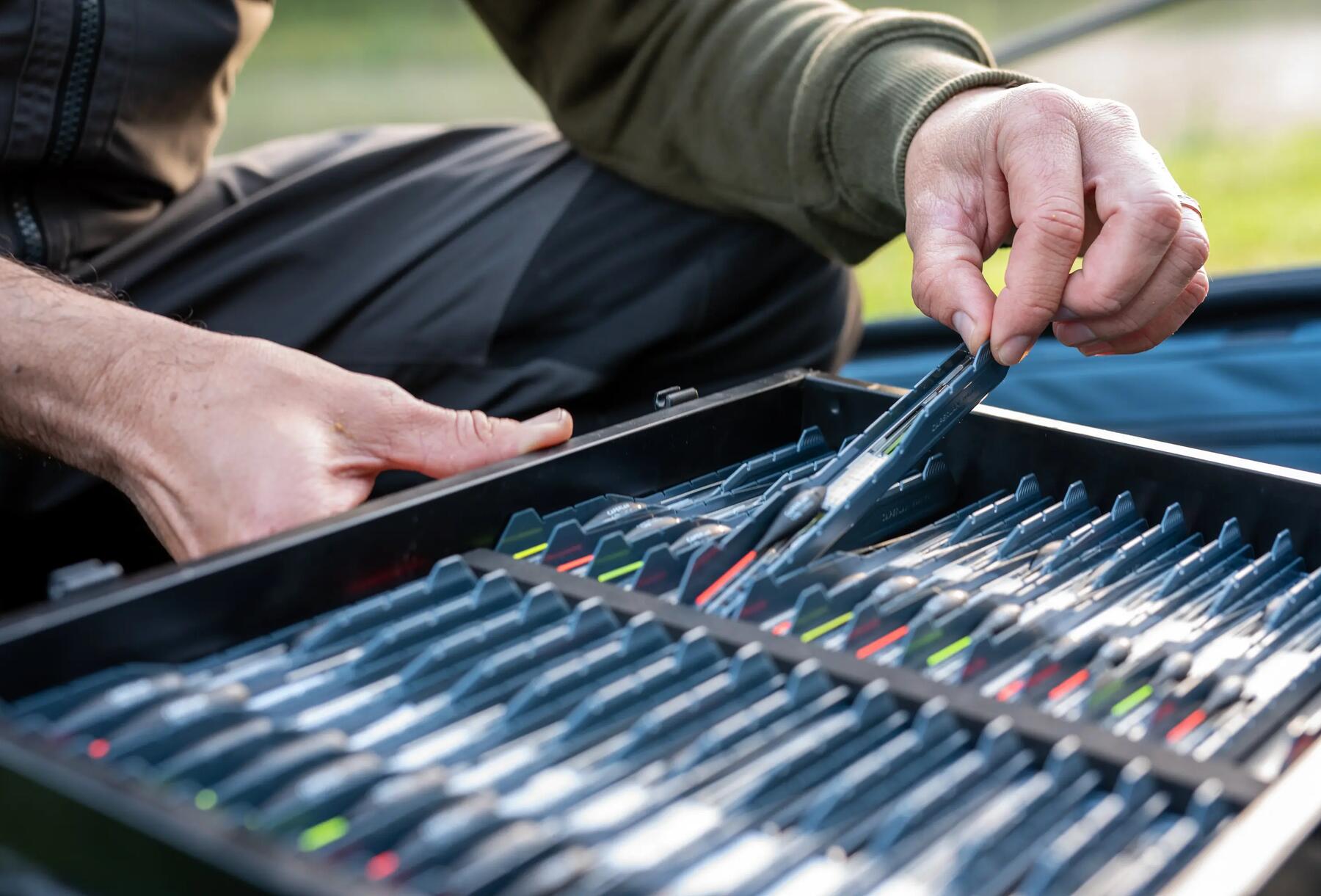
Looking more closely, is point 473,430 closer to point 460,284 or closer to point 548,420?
point 548,420

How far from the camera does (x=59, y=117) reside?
1080 millimetres

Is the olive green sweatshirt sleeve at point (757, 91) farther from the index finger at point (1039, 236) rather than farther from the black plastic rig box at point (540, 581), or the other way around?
the black plastic rig box at point (540, 581)

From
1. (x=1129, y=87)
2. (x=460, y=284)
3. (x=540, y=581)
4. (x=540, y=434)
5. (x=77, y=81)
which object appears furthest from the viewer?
(x=1129, y=87)

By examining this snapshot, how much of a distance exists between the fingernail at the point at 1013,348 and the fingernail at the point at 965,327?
3 centimetres

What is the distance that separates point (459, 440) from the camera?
0.74 meters

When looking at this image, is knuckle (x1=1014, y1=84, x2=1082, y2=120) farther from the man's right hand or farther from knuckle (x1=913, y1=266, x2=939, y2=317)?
the man's right hand

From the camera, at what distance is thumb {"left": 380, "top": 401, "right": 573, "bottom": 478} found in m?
0.73

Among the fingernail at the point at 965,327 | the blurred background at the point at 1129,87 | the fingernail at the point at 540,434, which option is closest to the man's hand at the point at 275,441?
the fingernail at the point at 540,434

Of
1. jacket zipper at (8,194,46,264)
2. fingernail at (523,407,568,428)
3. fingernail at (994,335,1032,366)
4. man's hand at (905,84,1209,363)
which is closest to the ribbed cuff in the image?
man's hand at (905,84,1209,363)

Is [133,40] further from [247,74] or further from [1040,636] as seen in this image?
[247,74]

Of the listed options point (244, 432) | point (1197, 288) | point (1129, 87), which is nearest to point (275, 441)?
point (244, 432)

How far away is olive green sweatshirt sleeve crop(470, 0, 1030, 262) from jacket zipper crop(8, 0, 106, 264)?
46cm

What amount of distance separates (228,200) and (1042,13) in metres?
7.97

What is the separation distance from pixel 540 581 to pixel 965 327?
345 millimetres
